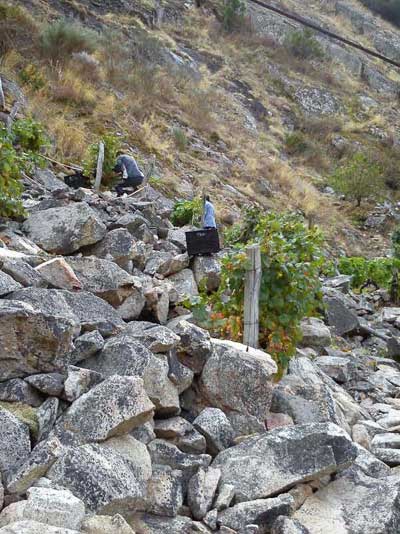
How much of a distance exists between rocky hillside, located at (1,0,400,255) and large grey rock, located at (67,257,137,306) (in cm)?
719

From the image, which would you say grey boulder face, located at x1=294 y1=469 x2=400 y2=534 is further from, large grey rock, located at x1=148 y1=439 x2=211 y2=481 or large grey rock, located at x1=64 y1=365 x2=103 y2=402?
large grey rock, located at x1=64 y1=365 x2=103 y2=402

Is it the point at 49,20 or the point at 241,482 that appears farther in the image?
the point at 49,20

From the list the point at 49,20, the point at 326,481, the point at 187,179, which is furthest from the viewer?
the point at 49,20

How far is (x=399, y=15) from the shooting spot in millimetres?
44938

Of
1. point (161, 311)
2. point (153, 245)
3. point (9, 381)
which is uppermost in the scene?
point (9, 381)

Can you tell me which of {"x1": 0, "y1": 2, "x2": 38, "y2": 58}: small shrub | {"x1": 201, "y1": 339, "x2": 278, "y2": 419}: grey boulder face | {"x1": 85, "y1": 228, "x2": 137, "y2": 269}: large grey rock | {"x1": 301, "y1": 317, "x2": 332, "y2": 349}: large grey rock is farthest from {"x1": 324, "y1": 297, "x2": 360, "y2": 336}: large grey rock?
{"x1": 0, "y1": 2, "x2": 38, "y2": 58}: small shrub

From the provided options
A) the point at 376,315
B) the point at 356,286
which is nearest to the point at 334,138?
the point at 356,286

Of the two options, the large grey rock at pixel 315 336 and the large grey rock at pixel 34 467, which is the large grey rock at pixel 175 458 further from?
the large grey rock at pixel 315 336

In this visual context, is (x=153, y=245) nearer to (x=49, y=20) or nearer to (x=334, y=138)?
(x=49, y=20)

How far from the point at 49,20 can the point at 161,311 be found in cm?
1677

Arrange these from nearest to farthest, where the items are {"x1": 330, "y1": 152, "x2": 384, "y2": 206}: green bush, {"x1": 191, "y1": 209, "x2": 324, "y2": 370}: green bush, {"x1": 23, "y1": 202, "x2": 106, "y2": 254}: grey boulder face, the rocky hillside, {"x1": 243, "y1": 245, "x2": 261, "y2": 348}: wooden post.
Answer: {"x1": 243, "y1": 245, "x2": 261, "y2": 348}: wooden post
{"x1": 191, "y1": 209, "x2": 324, "y2": 370}: green bush
{"x1": 23, "y1": 202, "x2": 106, "y2": 254}: grey boulder face
the rocky hillside
{"x1": 330, "y1": 152, "x2": 384, "y2": 206}: green bush

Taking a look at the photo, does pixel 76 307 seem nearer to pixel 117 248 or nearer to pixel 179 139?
pixel 117 248

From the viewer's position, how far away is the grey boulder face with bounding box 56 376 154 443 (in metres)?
2.86

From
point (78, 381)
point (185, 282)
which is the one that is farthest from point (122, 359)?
point (185, 282)
